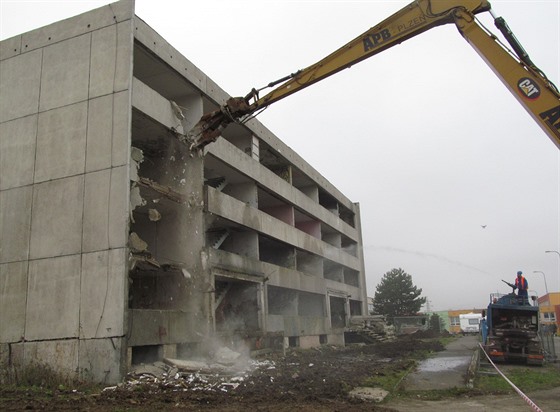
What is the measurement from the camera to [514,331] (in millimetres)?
18859

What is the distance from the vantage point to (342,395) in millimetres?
11266

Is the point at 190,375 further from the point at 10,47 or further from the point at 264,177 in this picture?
the point at 264,177

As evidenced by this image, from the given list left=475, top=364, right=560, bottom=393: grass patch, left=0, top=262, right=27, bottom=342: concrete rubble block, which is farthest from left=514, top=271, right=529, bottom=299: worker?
left=0, top=262, right=27, bottom=342: concrete rubble block

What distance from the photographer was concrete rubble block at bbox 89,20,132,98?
16438 mm

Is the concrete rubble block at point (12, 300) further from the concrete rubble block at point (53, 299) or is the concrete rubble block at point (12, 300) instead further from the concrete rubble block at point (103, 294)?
the concrete rubble block at point (103, 294)

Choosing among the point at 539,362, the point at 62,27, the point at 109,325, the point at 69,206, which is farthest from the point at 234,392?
the point at 62,27

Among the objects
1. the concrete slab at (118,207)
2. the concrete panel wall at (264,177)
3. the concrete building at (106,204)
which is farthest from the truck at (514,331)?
the concrete slab at (118,207)

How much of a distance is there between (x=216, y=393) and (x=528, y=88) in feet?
33.8

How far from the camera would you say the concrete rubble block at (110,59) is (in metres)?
16.4

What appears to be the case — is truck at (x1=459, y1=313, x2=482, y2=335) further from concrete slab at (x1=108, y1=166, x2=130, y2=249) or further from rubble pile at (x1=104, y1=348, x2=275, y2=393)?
concrete slab at (x1=108, y1=166, x2=130, y2=249)

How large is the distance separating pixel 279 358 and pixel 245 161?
10.0 m

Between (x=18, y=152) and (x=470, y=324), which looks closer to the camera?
(x=18, y=152)

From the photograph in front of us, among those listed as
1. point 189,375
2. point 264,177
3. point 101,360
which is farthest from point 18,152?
point 264,177

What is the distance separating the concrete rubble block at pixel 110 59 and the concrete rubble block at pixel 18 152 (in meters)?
2.79
